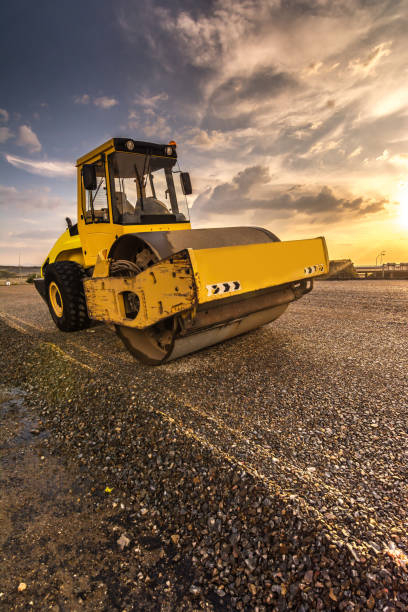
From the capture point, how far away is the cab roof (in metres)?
4.87

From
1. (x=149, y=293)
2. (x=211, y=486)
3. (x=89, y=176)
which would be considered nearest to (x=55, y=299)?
(x=89, y=176)

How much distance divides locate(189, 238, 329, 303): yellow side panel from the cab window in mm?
2699

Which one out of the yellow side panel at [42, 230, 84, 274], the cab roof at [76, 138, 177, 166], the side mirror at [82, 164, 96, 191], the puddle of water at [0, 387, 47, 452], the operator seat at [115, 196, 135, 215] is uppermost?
the cab roof at [76, 138, 177, 166]

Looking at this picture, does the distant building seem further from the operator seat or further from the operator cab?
the operator seat

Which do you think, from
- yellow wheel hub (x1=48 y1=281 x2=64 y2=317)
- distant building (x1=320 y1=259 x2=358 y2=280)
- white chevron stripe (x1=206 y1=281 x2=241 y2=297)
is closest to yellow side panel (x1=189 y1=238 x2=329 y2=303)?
white chevron stripe (x1=206 y1=281 x2=241 y2=297)

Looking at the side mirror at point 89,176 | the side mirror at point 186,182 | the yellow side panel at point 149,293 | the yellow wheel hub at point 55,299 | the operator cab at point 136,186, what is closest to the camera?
the yellow side panel at point 149,293

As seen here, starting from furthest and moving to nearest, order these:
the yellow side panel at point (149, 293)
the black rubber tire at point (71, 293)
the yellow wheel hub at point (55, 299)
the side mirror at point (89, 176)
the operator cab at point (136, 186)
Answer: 1. the yellow wheel hub at point (55, 299)
2. the black rubber tire at point (71, 293)
3. the operator cab at point (136, 186)
4. the side mirror at point (89, 176)
5. the yellow side panel at point (149, 293)

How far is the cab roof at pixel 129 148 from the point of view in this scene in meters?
4.87

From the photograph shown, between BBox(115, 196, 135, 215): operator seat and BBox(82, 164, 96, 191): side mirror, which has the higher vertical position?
BBox(82, 164, 96, 191): side mirror

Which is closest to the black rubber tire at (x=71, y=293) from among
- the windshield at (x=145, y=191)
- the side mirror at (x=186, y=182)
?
the windshield at (x=145, y=191)

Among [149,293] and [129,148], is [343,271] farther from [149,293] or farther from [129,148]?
[149,293]

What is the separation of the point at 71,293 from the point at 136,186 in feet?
6.87

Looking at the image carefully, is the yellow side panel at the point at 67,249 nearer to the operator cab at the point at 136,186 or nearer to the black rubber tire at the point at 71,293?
the black rubber tire at the point at 71,293

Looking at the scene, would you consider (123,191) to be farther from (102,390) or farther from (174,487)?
(174,487)
